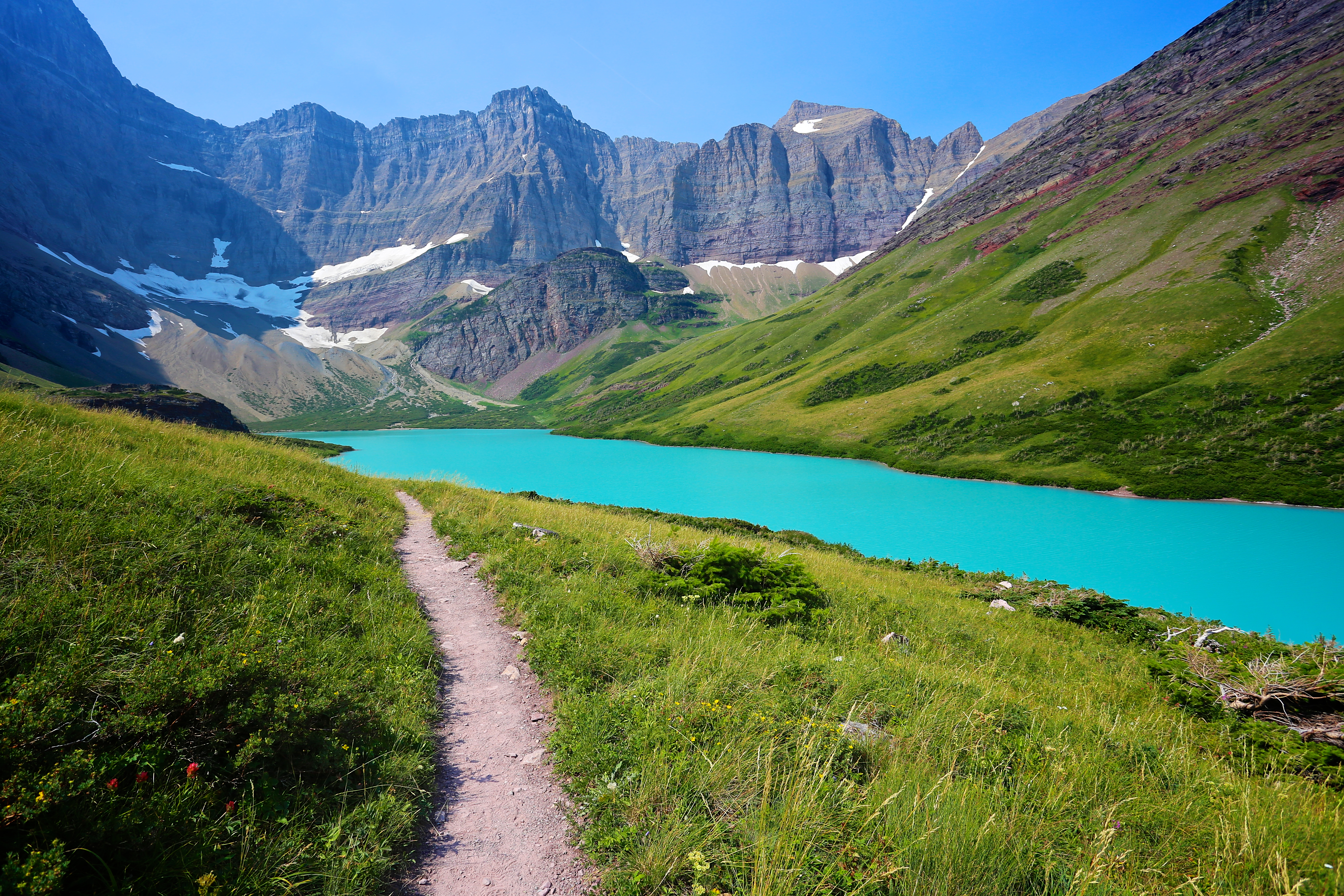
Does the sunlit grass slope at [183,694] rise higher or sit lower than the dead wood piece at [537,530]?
higher

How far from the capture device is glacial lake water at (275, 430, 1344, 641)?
27547mm

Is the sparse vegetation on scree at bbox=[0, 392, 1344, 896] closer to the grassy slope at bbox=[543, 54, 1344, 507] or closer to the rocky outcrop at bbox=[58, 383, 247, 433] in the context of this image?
the grassy slope at bbox=[543, 54, 1344, 507]

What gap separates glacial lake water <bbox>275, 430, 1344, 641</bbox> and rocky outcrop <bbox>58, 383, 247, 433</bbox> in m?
32.9

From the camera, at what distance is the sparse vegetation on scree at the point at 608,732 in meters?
3.63

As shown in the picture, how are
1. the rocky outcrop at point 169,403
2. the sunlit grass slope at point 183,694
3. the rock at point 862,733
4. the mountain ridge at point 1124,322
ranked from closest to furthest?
the sunlit grass slope at point 183,694 < the rock at point 862,733 < the mountain ridge at point 1124,322 < the rocky outcrop at point 169,403

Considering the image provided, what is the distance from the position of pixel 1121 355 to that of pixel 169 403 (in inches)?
6260

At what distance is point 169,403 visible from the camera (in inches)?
3521

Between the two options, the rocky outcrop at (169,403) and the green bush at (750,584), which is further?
the rocky outcrop at (169,403)

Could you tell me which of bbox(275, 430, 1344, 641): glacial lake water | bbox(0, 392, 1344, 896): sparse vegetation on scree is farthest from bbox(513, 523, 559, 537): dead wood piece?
bbox(275, 430, 1344, 641): glacial lake water

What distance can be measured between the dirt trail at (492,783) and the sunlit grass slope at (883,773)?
1.13 feet

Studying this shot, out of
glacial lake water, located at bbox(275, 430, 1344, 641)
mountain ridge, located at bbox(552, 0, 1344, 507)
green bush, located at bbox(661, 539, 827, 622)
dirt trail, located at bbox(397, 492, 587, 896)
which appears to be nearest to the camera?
dirt trail, located at bbox(397, 492, 587, 896)

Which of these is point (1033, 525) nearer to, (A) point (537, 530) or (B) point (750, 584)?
(B) point (750, 584)

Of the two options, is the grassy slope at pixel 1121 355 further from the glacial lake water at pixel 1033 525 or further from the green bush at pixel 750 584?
the green bush at pixel 750 584

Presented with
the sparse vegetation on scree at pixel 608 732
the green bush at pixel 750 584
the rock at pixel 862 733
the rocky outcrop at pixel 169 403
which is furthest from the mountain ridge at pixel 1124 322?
the rocky outcrop at pixel 169 403
